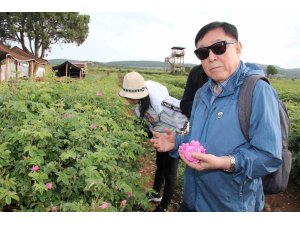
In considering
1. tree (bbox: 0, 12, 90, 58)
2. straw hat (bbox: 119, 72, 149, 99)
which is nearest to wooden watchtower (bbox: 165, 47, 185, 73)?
tree (bbox: 0, 12, 90, 58)

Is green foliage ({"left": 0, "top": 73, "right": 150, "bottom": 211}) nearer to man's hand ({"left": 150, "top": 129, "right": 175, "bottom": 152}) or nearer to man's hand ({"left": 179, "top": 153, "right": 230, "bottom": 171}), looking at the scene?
man's hand ({"left": 150, "top": 129, "right": 175, "bottom": 152})

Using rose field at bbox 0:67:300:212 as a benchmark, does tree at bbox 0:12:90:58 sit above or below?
above

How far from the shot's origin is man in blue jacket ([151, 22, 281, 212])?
5.18 ft

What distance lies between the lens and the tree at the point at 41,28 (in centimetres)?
3262

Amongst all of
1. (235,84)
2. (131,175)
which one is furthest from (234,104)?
(131,175)

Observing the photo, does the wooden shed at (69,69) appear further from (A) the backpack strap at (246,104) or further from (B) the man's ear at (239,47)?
(A) the backpack strap at (246,104)

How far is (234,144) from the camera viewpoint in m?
1.70

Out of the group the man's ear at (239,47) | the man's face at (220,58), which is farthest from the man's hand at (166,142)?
the man's ear at (239,47)

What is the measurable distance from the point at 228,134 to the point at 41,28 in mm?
35465

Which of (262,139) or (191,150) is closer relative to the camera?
(262,139)

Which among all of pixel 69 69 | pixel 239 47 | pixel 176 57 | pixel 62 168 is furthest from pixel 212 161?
pixel 176 57

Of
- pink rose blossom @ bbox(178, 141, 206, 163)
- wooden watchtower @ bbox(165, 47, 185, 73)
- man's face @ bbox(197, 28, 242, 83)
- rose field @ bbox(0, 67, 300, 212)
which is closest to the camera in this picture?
pink rose blossom @ bbox(178, 141, 206, 163)

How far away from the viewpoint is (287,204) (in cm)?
484

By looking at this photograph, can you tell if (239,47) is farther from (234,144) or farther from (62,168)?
(62,168)
